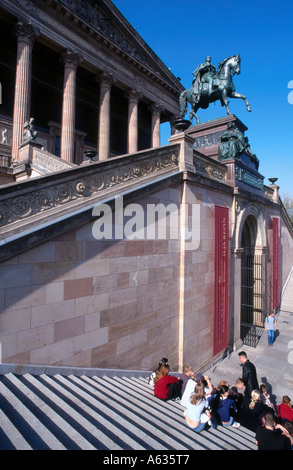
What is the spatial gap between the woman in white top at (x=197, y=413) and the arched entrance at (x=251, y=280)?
10.4 metres

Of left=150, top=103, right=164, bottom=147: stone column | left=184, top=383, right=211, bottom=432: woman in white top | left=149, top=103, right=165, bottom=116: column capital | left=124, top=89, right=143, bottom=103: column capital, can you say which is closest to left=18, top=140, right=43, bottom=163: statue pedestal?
left=184, top=383, right=211, bottom=432: woman in white top

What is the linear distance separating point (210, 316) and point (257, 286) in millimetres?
6074

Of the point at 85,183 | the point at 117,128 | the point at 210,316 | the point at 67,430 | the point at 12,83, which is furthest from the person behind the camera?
the point at 117,128

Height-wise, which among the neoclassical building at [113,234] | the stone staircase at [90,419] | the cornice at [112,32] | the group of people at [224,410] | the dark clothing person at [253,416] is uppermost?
→ the cornice at [112,32]

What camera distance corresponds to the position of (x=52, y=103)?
A: 19.7 metres

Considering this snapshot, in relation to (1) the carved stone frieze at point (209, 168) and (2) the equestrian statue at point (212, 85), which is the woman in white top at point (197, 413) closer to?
(1) the carved stone frieze at point (209, 168)

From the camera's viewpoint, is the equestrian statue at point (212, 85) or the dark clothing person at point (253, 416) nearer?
the dark clothing person at point (253, 416)

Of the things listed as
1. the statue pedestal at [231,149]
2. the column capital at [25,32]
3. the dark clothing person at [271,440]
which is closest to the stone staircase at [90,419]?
the dark clothing person at [271,440]

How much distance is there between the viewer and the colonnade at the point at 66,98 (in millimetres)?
14703

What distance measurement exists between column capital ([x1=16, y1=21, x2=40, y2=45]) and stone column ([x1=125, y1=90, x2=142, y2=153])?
8638mm

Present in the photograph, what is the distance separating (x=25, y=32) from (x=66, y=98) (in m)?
3.82

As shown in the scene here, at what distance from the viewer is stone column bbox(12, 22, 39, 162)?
14.6 metres
